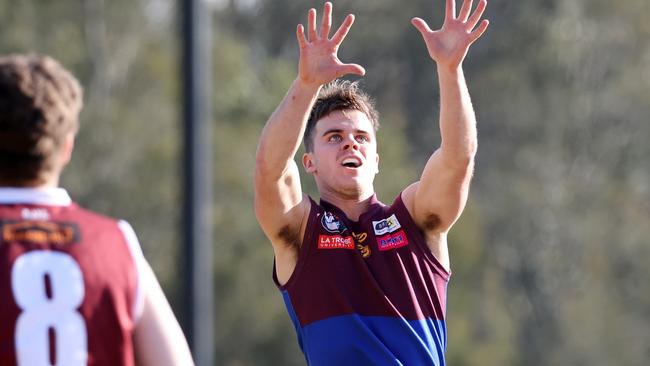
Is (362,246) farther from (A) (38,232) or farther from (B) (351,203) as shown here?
(A) (38,232)

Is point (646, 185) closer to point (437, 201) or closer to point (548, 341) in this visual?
point (548, 341)

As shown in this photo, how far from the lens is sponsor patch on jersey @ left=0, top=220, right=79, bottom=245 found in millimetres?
3842

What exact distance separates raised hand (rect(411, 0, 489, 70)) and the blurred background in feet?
48.8

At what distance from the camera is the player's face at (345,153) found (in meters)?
5.69

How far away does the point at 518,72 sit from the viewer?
2483cm

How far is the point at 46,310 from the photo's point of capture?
3.77m

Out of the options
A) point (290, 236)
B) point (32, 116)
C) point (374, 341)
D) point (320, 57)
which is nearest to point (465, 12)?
point (320, 57)

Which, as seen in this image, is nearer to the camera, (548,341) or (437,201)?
(437,201)

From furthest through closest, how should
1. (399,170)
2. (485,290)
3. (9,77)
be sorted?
(485,290), (399,170), (9,77)

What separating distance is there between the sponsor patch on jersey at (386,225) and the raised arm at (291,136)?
28cm

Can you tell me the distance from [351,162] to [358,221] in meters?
0.23

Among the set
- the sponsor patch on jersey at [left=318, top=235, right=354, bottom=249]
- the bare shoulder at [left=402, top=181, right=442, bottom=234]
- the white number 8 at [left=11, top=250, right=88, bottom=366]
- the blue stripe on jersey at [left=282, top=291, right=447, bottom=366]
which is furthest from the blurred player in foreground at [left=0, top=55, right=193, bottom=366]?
the bare shoulder at [left=402, top=181, right=442, bottom=234]

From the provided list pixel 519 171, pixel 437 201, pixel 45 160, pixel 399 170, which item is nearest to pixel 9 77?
pixel 45 160

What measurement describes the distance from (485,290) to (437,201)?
17.4m
